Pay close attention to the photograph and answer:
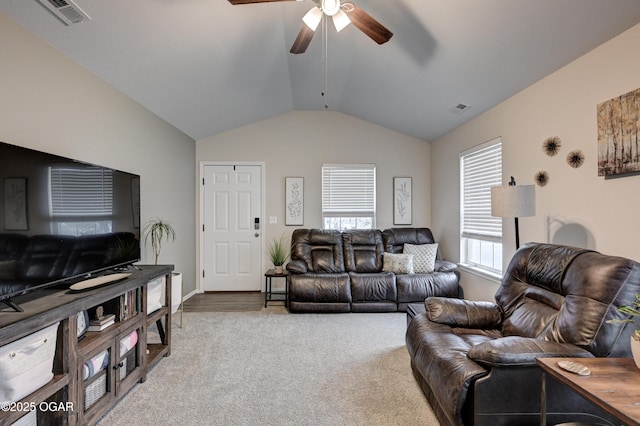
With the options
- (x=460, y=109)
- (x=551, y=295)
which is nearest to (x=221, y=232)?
(x=460, y=109)

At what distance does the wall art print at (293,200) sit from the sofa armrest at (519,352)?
3.63 m

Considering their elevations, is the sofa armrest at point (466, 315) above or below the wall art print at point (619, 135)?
below

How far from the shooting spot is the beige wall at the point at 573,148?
1.93 m

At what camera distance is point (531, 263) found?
2.11m

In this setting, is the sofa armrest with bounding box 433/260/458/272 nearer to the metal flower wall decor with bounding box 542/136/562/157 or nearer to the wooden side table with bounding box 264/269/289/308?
the metal flower wall decor with bounding box 542/136/562/157

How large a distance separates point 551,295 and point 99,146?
3.80 meters

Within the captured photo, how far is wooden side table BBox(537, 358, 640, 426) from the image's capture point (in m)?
1.00

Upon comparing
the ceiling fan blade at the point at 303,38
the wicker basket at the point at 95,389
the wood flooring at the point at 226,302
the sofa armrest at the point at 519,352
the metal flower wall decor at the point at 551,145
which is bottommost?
the wood flooring at the point at 226,302

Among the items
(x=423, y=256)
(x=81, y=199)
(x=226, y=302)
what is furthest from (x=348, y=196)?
(x=81, y=199)

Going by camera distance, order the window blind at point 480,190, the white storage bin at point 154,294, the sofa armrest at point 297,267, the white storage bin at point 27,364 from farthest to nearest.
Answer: the sofa armrest at point 297,267 < the window blind at point 480,190 < the white storage bin at point 154,294 < the white storage bin at point 27,364

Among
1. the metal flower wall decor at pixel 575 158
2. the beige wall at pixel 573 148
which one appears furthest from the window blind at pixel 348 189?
the metal flower wall decor at pixel 575 158

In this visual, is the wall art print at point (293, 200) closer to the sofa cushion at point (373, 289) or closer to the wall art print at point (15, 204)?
the sofa cushion at point (373, 289)

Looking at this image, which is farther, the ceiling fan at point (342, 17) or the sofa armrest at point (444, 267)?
the sofa armrest at point (444, 267)

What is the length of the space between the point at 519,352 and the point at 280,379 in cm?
165
